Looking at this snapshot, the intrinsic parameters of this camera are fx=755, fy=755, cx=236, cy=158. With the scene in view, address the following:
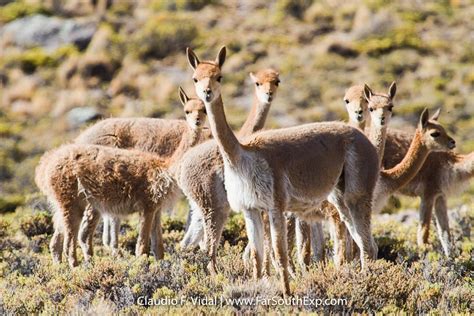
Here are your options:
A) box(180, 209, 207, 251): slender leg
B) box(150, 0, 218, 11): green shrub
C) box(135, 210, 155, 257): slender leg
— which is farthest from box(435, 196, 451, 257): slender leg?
box(150, 0, 218, 11): green shrub

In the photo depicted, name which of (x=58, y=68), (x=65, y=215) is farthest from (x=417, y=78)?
(x=65, y=215)

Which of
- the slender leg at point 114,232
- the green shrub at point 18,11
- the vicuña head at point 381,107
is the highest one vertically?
the green shrub at point 18,11

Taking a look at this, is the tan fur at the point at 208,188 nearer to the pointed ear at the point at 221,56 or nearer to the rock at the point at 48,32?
the pointed ear at the point at 221,56

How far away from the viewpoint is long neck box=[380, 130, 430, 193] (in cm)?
888

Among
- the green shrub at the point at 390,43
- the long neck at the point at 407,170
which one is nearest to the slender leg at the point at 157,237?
the long neck at the point at 407,170

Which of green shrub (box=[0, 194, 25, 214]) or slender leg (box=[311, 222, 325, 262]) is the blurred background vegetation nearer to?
green shrub (box=[0, 194, 25, 214])

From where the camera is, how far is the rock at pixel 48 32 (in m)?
37.7

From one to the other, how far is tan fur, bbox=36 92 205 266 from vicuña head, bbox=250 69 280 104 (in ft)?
5.02

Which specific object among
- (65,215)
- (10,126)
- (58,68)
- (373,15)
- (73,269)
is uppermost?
(373,15)

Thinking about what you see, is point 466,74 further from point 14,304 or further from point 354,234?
point 14,304

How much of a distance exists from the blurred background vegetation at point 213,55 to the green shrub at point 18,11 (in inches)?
3.7

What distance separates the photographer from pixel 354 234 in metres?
8.00

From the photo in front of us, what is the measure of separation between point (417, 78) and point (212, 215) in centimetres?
2603

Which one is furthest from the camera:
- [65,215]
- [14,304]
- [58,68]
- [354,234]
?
[58,68]
